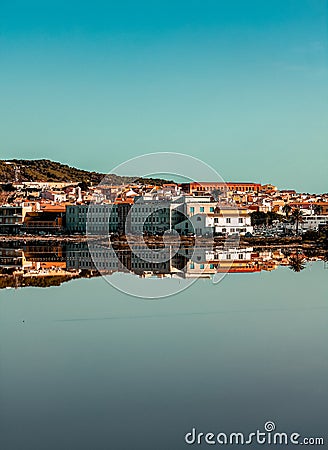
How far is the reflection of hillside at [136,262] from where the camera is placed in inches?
586

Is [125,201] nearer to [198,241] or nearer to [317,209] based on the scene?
[198,241]

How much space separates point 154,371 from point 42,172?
59231 mm

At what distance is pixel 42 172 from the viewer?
6400 centimetres

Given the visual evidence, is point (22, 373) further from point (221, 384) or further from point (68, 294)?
point (68, 294)

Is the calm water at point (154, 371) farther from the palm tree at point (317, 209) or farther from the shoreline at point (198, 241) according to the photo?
the palm tree at point (317, 209)

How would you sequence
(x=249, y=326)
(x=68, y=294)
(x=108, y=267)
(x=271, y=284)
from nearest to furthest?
(x=249, y=326) < (x=68, y=294) < (x=271, y=284) < (x=108, y=267)

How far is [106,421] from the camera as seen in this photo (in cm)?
469

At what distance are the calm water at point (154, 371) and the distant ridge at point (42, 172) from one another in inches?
1811

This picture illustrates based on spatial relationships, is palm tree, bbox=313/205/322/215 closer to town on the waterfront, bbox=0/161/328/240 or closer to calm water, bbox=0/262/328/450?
town on the waterfront, bbox=0/161/328/240

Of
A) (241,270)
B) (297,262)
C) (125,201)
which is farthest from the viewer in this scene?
(125,201)

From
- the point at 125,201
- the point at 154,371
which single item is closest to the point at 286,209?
the point at 125,201

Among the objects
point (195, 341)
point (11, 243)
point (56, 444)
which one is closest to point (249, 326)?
point (195, 341)

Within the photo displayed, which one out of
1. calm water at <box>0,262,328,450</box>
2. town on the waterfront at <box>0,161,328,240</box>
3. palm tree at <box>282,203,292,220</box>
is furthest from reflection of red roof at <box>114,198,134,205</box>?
calm water at <box>0,262,328,450</box>

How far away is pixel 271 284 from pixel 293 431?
831cm
